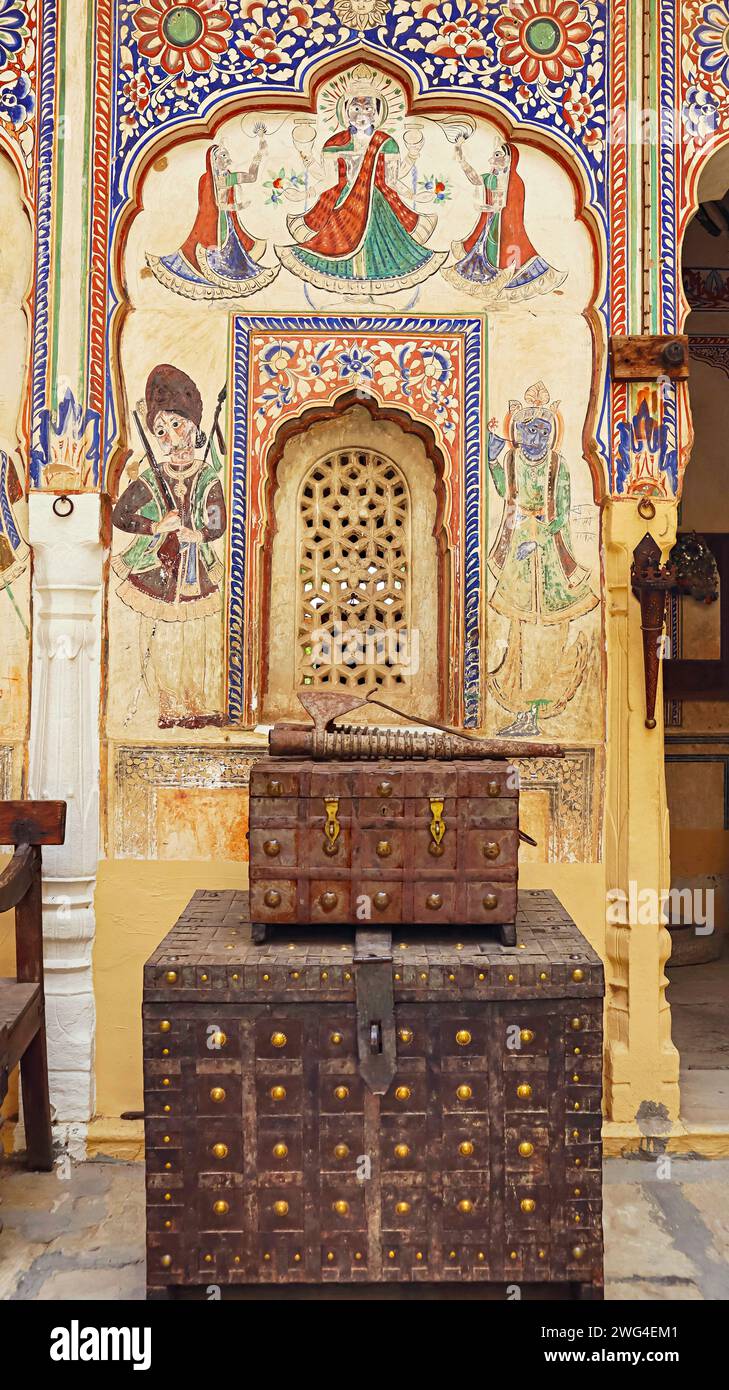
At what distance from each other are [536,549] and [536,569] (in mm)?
88

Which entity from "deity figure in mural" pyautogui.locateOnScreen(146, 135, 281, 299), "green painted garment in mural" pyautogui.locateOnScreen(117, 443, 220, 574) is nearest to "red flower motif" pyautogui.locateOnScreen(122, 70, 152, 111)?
"deity figure in mural" pyautogui.locateOnScreen(146, 135, 281, 299)

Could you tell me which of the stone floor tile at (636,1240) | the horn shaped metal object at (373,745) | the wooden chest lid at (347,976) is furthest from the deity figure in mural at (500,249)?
the stone floor tile at (636,1240)

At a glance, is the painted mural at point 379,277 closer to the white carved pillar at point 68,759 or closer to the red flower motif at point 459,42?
the red flower motif at point 459,42

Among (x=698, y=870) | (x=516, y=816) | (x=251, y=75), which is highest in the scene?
(x=251, y=75)

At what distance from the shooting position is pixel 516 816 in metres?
3.20

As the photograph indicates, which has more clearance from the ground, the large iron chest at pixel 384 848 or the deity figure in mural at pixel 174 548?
the deity figure in mural at pixel 174 548

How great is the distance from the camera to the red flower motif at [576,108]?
458cm

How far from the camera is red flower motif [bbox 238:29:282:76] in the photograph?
4570 millimetres

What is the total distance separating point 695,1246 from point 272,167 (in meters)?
4.58

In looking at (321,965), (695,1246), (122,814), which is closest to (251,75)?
(122,814)

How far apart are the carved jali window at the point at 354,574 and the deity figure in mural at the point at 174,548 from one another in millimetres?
437

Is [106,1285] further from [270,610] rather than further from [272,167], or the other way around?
[272,167]

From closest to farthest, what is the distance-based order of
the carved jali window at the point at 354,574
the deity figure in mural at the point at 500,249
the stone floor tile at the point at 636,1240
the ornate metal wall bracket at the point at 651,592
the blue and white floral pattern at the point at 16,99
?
the stone floor tile at the point at 636,1240
the ornate metal wall bracket at the point at 651,592
the blue and white floral pattern at the point at 16,99
the deity figure in mural at the point at 500,249
the carved jali window at the point at 354,574

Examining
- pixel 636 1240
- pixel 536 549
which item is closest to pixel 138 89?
pixel 536 549
